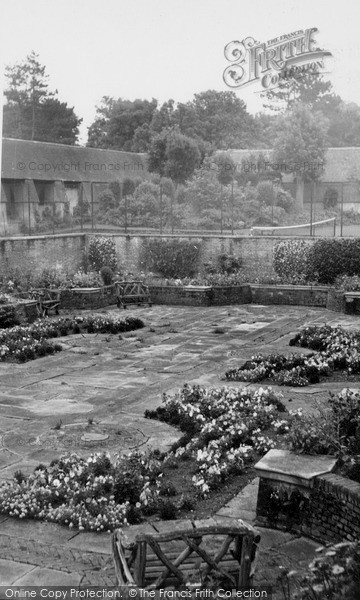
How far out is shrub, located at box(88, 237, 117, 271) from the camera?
23984 millimetres

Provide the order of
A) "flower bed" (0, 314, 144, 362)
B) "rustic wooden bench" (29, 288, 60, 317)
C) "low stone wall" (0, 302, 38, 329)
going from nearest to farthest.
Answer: "flower bed" (0, 314, 144, 362)
"low stone wall" (0, 302, 38, 329)
"rustic wooden bench" (29, 288, 60, 317)

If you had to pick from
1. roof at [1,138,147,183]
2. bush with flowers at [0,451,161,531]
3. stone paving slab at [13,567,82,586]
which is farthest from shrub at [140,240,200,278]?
stone paving slab at [13,567,82,586]

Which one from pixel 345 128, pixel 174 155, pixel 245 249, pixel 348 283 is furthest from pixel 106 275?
pixel 345 128

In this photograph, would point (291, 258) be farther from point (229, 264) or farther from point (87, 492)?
point (87, 492)

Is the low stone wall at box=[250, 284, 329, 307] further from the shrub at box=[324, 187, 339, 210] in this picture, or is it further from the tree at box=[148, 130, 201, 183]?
the shrub at box=[324, 187, 339, 210]

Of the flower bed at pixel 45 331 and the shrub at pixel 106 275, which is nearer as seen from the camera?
the flower bed at pixel 45 331

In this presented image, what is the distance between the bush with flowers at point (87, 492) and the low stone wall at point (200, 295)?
1208 cm

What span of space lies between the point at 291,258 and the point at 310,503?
16590mm

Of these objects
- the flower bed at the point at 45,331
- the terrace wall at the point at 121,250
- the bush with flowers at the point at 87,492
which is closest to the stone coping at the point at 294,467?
the bush with flowers at the point at 87,492

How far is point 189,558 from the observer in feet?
13.4

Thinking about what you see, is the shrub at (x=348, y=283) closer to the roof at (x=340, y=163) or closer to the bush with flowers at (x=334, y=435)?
the bush with flowers at (x=334, y=435)

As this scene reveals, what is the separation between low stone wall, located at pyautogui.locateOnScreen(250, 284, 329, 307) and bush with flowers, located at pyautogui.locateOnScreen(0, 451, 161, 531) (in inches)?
486

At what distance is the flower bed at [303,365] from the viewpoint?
33.9ft

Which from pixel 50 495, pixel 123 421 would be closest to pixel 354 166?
pixel 123 421
